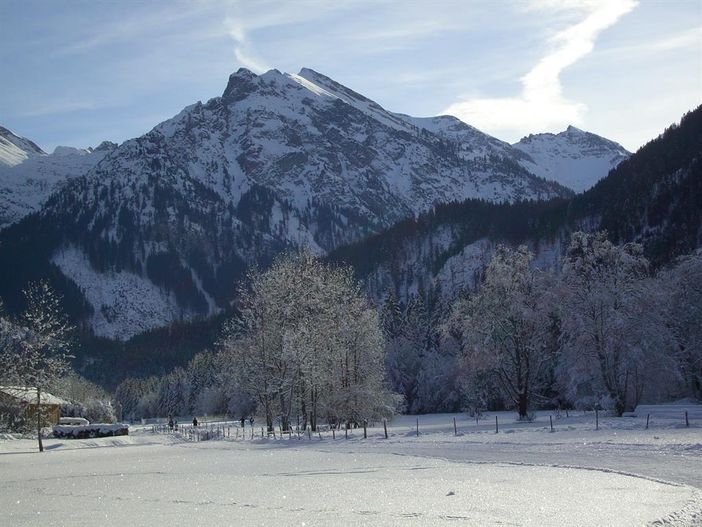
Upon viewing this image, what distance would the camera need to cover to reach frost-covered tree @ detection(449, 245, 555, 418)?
56.5 meters

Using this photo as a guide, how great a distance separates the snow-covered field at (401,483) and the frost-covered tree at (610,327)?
1136cm

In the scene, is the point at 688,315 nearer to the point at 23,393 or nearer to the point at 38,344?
the point at 38,344

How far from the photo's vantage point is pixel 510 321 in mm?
57156

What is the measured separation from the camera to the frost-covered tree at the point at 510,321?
56.5m

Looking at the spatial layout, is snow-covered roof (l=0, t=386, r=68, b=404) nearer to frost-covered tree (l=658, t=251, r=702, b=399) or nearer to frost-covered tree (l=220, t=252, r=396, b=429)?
frost-covered tree (l=220, t=252, r=396, b=429)

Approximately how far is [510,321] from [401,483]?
1408 inches

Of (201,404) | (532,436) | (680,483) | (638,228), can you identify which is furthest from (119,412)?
(680,483)

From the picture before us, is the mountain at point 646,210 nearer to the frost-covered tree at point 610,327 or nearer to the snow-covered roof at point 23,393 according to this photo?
the snow-covered roof at point 23,393

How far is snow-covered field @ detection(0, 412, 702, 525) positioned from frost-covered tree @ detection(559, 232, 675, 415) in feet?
37.3

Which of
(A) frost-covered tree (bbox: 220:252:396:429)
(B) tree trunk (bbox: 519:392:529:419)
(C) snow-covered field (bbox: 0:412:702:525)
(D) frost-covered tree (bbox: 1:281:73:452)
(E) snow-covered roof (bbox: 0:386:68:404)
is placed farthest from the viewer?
(A) frost-covered tree (bbox: 220:252:396:429)

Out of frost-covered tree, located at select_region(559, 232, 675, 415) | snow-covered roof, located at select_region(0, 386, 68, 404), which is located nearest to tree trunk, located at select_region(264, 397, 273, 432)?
snow-covered roof, located at select_region(0, 386, 68, 404)

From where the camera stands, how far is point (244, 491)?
74.7 feet

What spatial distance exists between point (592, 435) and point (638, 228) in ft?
404

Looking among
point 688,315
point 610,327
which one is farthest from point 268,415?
point 688,315
